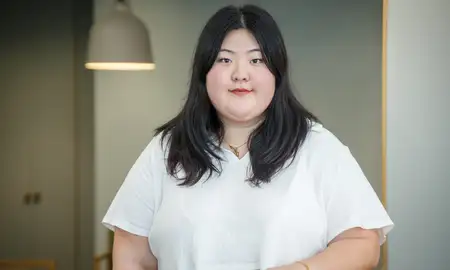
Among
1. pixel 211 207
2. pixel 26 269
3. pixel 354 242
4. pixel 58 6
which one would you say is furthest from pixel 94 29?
pixel 354 242

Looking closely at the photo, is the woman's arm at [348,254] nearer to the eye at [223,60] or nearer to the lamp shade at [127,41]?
the eye at [223,60]

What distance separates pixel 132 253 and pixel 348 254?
1.47ft

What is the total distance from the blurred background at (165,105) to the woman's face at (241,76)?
871mm

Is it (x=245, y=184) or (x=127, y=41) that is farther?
(x=127, y=41)

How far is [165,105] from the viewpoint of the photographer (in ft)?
7.70

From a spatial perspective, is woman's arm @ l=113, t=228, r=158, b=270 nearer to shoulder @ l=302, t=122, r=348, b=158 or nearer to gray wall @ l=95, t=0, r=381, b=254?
shoulder @ l=302, t=122, r=348, b=158

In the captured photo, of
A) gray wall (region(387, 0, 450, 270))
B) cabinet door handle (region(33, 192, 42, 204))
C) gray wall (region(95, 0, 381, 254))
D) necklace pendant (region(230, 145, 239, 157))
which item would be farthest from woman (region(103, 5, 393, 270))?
cabinet door handle (region(33, 192, 42, 204))

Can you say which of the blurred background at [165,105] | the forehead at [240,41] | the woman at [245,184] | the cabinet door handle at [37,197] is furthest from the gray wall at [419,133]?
the cabinet door handle at [37,197]

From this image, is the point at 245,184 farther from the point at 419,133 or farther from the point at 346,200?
the point at 419,133

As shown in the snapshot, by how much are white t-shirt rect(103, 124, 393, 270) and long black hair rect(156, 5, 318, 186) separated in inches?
1.0

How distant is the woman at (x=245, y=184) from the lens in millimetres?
1280

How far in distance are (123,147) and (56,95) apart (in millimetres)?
312

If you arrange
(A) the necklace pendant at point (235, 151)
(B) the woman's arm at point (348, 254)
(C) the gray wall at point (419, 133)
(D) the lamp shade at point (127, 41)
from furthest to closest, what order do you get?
(D) the lamp shade at point (127, 41)
(C) the gray wall at point (419, 133)
(A) the necklace pendant at point (235, 151)
(B) the woman's arm at point (348, 254)

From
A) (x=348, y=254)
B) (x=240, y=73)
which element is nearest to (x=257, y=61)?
(x=240, y=73)
